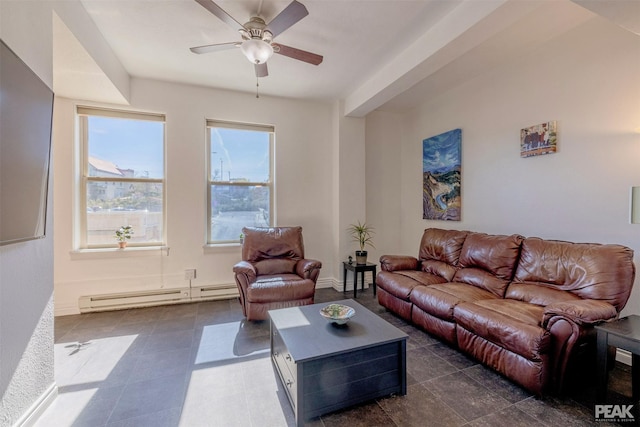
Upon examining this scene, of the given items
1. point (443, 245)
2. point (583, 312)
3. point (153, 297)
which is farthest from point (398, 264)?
point (153, 297)

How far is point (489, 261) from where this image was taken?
9.09ft

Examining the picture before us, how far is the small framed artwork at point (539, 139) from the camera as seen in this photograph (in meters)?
2.70

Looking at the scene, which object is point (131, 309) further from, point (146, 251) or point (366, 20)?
point (366, 20)

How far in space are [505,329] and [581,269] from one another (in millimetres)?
873

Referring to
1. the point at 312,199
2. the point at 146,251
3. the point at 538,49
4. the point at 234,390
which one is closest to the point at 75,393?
the point at 234,390

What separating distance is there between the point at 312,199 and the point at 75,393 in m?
3.30

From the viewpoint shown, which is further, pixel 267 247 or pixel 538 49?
pixel 267 247

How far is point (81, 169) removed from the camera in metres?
3.39

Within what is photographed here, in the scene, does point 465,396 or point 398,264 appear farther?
point 398,264

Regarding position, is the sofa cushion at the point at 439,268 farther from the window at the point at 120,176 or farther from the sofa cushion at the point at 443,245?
the window at the point at 120,176

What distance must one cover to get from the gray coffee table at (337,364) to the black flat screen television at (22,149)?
156cm

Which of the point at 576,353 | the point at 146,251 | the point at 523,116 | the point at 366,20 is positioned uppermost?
the point at 366,20

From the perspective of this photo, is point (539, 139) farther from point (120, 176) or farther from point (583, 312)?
point (120, 176)

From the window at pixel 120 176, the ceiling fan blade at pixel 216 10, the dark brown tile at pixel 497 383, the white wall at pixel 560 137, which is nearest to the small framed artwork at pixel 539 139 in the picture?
the white wall at pixel 560 137
